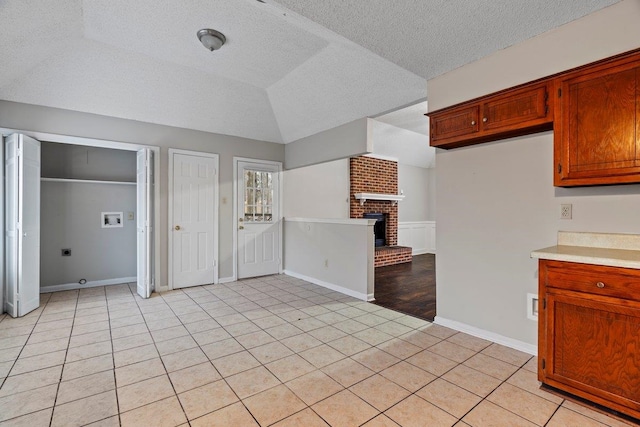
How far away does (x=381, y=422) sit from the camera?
1.72 meters

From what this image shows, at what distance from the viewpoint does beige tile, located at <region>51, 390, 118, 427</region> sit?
5.71 ft

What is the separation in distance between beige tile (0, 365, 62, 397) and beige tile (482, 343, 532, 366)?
3.33 m

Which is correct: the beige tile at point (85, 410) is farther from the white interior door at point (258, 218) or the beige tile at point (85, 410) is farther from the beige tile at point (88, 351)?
the white interior door at point (258, 218)

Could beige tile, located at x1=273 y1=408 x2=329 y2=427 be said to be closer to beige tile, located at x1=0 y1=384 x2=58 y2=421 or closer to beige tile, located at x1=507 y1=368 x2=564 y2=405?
beige tile, located at x1=507 y1=368 x2=564 y2=405

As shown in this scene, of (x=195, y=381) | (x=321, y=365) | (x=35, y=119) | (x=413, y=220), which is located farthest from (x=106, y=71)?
(x=413, y=220)

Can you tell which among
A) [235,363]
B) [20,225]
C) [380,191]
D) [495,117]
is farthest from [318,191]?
[20,225]

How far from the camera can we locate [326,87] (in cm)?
398

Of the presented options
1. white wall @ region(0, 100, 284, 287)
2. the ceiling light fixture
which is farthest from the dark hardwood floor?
the ceiling light fixture

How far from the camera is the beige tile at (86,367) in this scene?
2.25 meters

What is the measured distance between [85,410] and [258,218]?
390cm

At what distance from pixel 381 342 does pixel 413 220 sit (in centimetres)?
624

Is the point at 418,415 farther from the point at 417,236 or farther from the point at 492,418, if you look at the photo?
the point at 417,236

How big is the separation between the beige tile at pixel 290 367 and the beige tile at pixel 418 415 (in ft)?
2.34

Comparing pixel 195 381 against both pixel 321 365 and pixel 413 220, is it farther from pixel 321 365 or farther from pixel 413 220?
pixel 413 220
